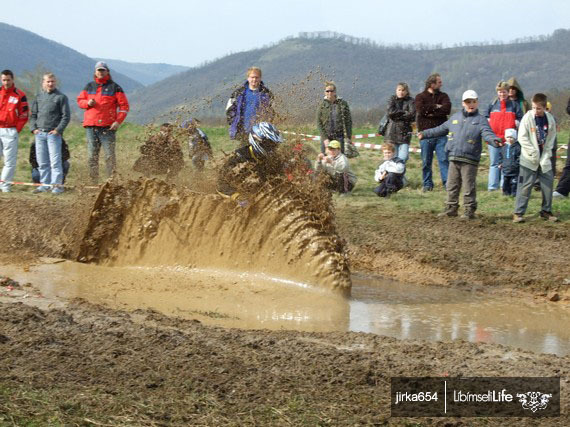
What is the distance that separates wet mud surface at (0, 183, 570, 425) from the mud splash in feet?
0.08

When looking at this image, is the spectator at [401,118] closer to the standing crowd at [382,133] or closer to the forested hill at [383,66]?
the standing crowd at [382,133]

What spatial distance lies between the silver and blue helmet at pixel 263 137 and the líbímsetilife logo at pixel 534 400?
15.4 feet

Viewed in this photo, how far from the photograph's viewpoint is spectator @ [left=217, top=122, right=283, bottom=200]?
989 cm

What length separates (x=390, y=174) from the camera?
52.7 ft

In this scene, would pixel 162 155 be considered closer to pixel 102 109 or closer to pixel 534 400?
pixel 102 109

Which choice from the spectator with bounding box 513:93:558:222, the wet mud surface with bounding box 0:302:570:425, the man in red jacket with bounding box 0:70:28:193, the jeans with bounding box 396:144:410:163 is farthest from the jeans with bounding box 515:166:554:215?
the man in red jacket with bounding box 0:70:28:193

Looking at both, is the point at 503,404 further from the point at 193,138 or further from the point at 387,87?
the point at 387,87

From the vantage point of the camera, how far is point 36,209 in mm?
13031

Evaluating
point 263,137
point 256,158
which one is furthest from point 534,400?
point 256,158

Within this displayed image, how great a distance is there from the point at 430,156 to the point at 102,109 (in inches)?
242

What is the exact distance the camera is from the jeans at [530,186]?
13578 millimetres

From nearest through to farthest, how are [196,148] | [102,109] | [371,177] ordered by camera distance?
[196,148] → [102,109] → [371,177]

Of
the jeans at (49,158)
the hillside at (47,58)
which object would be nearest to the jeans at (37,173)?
the jeans at (49,158)

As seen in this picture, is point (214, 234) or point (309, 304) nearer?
point (309, 304)
